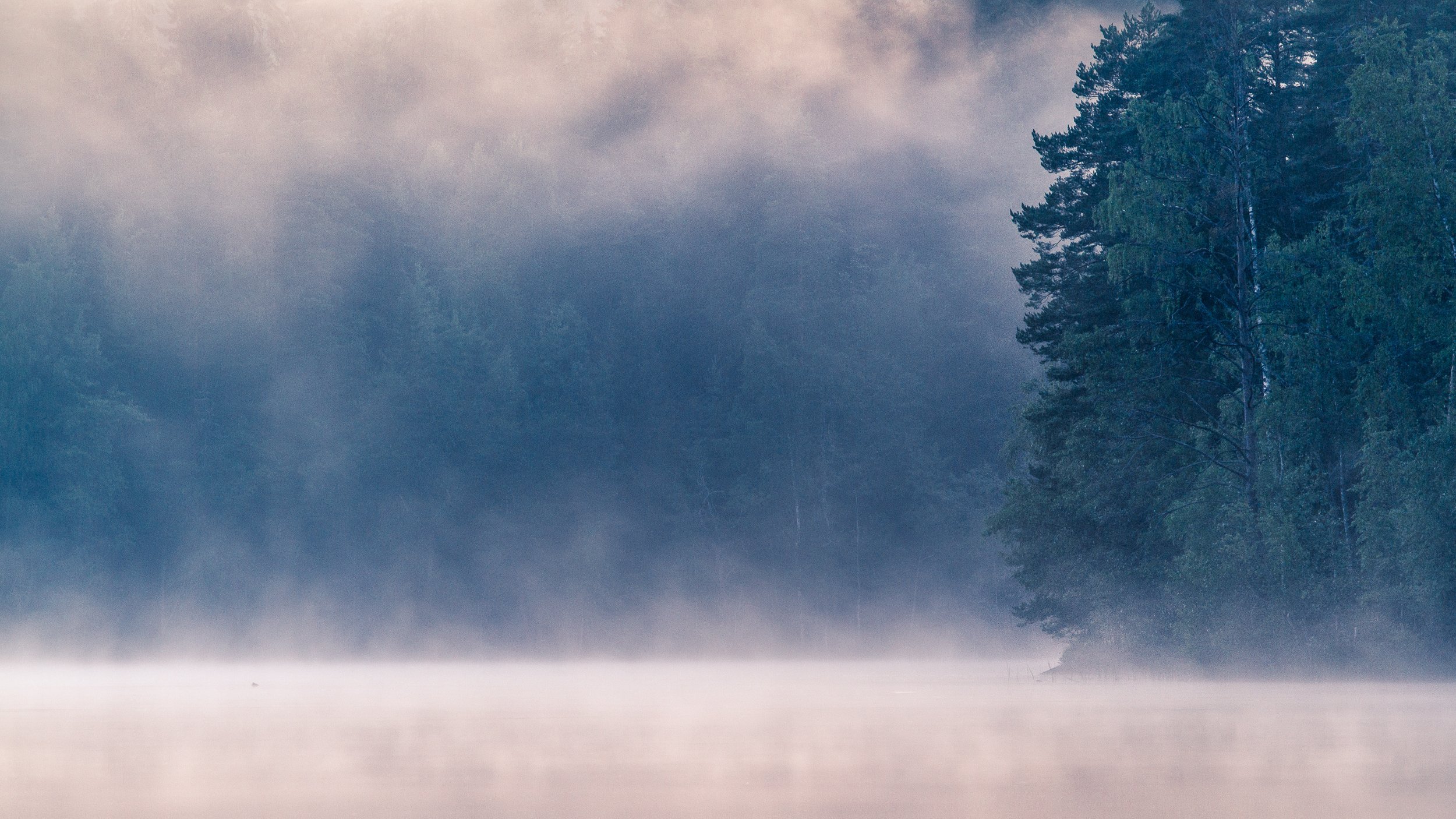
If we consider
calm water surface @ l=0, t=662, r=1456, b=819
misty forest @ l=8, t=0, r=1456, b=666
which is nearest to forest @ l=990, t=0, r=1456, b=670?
calm water surface @ l=0, t=662, r=1456, b=819

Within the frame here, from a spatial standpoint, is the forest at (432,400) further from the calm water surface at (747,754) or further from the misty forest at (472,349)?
the calm water surface at (747,754)

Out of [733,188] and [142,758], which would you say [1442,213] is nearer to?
[142,758]

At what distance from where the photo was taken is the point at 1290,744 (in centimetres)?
1309

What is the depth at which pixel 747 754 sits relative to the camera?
12.5 meters

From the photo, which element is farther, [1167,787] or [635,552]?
[635,552]

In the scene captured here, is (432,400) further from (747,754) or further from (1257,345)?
(747,754)

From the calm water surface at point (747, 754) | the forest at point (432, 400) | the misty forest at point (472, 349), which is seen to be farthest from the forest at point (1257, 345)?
the forest at point (432, 400)

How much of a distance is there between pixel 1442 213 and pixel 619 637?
39290 millimetres

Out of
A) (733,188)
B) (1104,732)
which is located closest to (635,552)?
(733,188)

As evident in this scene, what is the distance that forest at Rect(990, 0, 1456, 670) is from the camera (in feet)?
78.6

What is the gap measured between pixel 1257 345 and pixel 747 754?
18011 mm

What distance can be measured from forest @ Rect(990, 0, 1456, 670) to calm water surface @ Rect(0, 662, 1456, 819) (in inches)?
73.4

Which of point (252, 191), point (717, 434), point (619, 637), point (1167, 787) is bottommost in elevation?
point (1167, 787)

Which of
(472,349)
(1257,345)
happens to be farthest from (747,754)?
(472,349)
